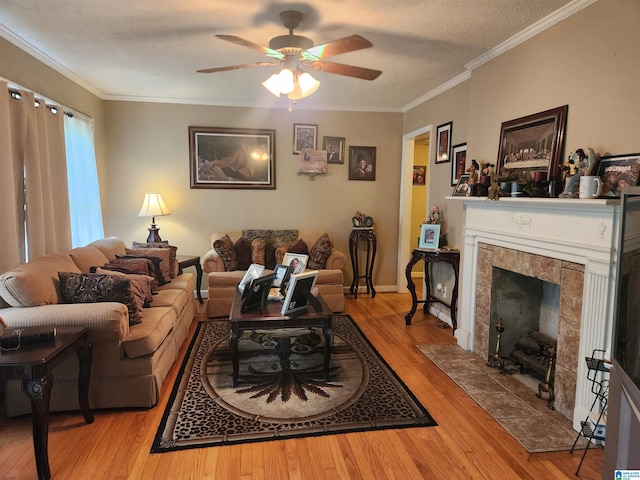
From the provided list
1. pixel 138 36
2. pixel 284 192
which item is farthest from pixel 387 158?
pixel 138 36

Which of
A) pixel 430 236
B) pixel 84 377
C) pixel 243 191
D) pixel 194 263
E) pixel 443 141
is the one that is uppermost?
pixel 443 141

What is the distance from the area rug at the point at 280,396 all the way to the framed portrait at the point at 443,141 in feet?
7.35

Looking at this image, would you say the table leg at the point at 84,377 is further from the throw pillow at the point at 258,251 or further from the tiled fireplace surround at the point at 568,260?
the tiled fireplace surround at the point at 568,260

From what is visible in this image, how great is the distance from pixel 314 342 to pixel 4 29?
3.45m

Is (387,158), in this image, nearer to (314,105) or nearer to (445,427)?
(314,105)

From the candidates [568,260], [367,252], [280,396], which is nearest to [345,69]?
[568,260]

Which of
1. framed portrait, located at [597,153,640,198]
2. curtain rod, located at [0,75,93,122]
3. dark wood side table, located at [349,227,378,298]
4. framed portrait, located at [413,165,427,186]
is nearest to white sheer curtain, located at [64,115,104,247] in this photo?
curtain rod, located at [0,75,93,122]

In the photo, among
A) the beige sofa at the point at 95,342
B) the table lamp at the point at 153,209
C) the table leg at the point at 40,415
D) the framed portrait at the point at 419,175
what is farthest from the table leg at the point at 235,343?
the framed portrait at the point at 419,175

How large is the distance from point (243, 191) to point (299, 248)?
Result: 1.15 metres

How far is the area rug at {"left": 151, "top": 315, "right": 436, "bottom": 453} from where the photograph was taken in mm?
2320

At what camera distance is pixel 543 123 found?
9.00 feet

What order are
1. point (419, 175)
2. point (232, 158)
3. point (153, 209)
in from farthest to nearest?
point (419, 175), point (232, 158), point (153, 209)

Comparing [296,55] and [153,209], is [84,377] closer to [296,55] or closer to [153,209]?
[296,55]

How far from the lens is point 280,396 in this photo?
2.71 metres
